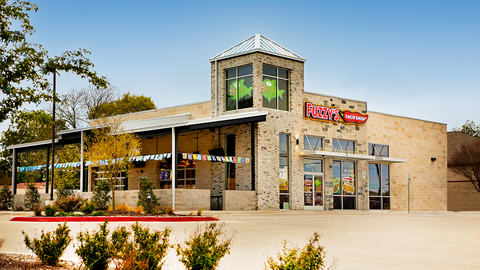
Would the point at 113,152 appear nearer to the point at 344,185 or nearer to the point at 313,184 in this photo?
the point at 313,184

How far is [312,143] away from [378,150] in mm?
7378

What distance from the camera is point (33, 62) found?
328 inches

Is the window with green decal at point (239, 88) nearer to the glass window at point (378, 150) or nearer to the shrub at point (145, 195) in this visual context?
the shrub at point (145, 195)

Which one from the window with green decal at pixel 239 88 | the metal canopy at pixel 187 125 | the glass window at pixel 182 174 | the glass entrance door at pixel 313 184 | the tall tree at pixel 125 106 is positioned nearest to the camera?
the metal canopy at pixel 187 125

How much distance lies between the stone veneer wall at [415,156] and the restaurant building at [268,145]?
13 centimetres

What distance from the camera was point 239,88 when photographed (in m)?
31.3

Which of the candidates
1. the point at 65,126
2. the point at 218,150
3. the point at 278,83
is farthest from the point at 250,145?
the point at 65,126

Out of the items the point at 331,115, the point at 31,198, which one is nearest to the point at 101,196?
the point at 31,198

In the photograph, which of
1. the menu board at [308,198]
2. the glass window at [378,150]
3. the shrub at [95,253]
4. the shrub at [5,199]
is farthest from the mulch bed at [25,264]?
the glass window at [378,150]

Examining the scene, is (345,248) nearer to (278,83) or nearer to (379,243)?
(379,243)

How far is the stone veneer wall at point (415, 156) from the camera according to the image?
3834cm

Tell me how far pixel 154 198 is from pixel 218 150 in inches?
321

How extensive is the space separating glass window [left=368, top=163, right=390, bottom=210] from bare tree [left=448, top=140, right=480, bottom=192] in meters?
10.1

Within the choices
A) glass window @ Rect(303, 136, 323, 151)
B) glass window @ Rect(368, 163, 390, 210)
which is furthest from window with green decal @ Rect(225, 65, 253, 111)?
glass window @ Rect(368, 163, 390, 210)
